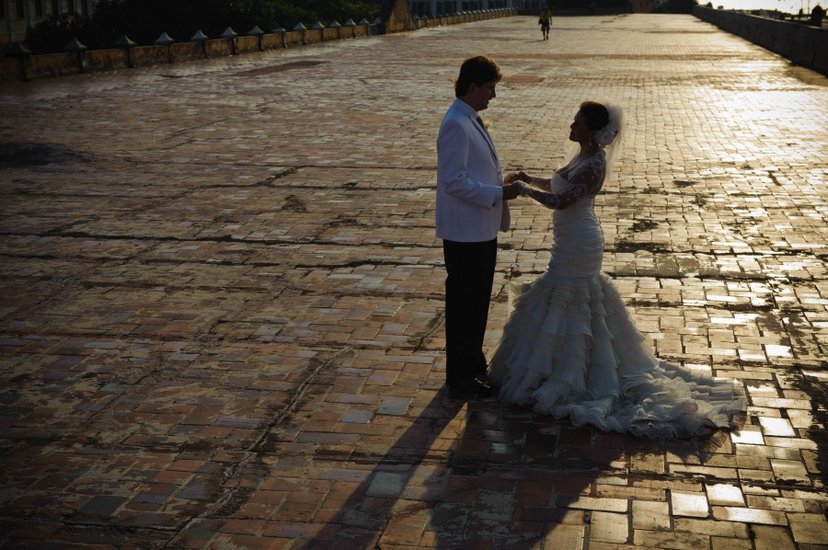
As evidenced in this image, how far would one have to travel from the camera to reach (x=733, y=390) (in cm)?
539

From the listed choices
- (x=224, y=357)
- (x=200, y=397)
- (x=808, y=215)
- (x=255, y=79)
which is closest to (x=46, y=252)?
(x=224, y=357)

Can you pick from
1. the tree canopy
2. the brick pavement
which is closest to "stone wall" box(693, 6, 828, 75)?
the brick pavement

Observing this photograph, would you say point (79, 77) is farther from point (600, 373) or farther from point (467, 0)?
point (467, 0)

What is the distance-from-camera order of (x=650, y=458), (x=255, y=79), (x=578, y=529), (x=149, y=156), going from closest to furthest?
(x=578, y=529)
(x=650, y=458)
(x=149, y=156)
(x=255, y=79)

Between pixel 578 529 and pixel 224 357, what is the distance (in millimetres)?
2808

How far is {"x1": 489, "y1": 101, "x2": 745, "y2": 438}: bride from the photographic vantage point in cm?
518

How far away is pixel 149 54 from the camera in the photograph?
30469mm

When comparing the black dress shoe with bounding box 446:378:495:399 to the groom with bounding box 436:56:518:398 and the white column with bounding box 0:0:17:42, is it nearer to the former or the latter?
the groom with bounding box 436:56:518:398

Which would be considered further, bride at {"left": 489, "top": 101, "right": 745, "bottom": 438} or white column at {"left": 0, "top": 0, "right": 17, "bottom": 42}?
white column at {"left": 0, "top": 0, "right": 17, "bottom": 42}

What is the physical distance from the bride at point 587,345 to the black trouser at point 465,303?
20cm

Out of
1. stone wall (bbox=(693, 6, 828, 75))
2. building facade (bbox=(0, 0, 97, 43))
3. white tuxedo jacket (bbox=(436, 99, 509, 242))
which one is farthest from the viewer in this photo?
building facade (bbox=(0, 0, 97, 43))

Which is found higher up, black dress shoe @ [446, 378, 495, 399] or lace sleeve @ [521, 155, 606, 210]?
lace sleeve @ [521, 155, 606, 210]

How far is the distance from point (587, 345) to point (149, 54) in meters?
27.4

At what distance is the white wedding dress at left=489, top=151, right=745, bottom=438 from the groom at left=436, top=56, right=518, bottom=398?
21cm
